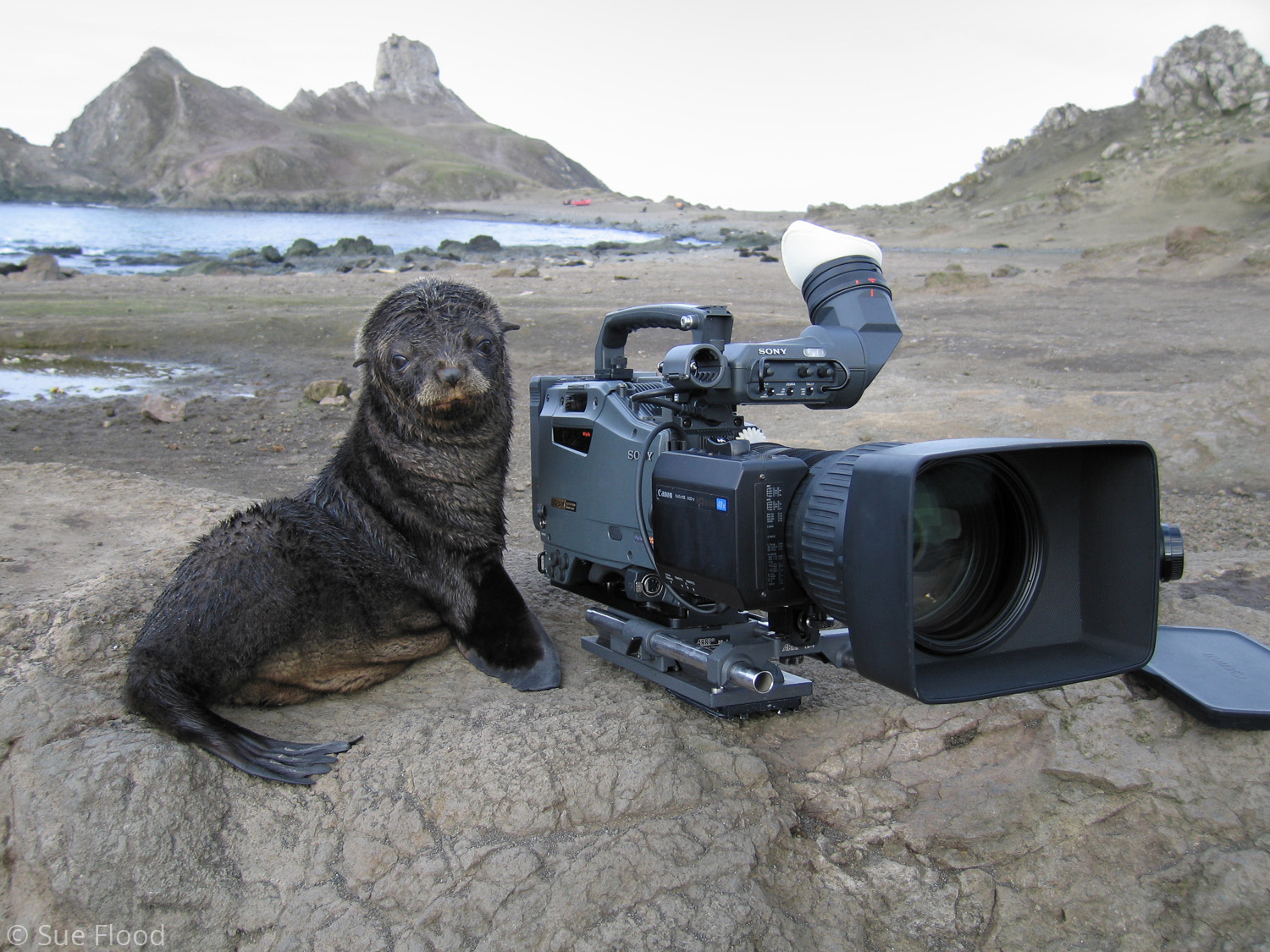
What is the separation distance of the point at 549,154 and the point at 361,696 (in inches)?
5725

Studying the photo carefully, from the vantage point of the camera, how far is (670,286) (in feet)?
58.6

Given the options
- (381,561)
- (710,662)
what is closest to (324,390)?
(381,561)

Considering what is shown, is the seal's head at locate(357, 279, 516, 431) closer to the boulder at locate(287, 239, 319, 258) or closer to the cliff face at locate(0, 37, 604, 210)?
the boulder at locate(287, 239, 319, 258)

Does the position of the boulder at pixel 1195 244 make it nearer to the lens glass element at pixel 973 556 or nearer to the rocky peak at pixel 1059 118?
the lens glass element at pixel 973 556

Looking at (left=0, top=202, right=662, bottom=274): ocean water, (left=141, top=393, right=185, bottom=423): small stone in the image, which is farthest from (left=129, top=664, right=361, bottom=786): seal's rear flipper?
(left=0, top=202, right=662, bottom=274): ocean water

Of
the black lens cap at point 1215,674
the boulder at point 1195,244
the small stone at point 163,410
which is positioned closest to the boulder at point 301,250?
the small stone at point 163,410

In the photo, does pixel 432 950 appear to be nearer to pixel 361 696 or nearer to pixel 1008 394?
pixel 361 696

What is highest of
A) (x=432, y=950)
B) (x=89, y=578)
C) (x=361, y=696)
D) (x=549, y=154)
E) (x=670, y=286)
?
(x=549, y=154)

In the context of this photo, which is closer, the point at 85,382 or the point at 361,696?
the point at 361,696

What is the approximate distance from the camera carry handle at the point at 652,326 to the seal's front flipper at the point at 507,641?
94cm

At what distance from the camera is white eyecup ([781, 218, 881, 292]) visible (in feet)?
10.1

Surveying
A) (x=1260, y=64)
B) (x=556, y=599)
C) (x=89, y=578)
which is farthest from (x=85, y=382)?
(x=1260, y=64)

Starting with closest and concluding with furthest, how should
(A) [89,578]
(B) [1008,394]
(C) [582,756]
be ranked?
(C) [582,756] → (A) [89,578] → (B) [1008,394]

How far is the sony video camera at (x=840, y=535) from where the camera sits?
2.12 meters
